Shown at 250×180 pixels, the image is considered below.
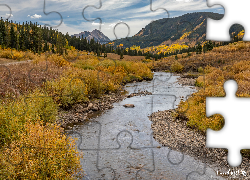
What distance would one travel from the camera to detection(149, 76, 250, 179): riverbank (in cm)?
869

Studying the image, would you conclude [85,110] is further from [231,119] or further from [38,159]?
[231,119]

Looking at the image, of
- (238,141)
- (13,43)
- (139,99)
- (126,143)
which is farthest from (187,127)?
(13,43)

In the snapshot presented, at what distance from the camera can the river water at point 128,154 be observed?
8.51 metres

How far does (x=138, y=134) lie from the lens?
12.5m

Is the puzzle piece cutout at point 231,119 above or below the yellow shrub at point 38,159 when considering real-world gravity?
above

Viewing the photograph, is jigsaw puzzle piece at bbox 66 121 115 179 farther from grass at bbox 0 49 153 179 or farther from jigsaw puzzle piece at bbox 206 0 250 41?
jigsaw puzzle piece at bbox 206 0 250 41

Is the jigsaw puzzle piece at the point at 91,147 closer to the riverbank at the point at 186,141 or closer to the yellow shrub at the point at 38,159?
the yellow shrub at the point at 38,159

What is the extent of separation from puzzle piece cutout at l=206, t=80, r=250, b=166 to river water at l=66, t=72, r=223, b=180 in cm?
297

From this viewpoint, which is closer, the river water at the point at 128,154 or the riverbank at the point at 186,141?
the river water at the point at 128,154

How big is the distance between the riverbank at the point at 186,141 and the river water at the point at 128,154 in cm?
39

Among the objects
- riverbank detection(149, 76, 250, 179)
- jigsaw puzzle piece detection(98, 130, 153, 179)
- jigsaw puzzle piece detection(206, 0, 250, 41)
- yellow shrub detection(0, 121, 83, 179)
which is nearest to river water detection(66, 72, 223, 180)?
jigsaw puzzle piece detection(98, 130, 153, 179)

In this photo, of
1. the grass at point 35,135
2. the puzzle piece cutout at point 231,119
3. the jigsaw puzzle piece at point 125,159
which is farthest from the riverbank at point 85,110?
the puzzle piece cutout at point 231,119

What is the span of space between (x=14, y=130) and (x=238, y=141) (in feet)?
26.3

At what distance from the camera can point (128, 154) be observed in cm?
1008
